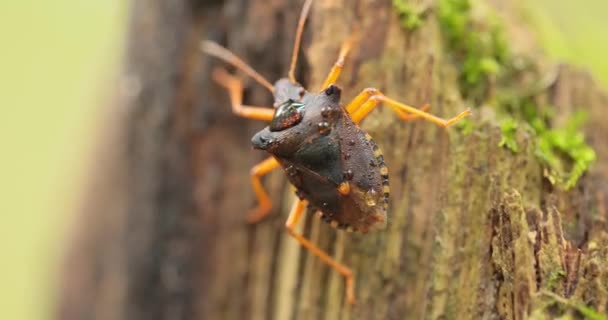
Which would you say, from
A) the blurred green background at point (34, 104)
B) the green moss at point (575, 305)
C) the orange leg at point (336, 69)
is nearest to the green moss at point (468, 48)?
the orange leg at point (336, 69)

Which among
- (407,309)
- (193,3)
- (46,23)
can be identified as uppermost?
(46,23)

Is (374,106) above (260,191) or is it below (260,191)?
above

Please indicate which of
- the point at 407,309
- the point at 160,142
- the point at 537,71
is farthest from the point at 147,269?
the point at 537,71

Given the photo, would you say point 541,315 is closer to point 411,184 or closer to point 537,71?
point 411,184

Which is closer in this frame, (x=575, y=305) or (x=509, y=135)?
(x=575, y=305)

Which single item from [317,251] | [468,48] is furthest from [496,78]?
[317,251]

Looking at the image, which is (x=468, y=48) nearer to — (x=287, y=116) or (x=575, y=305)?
(x=287, y=116)
